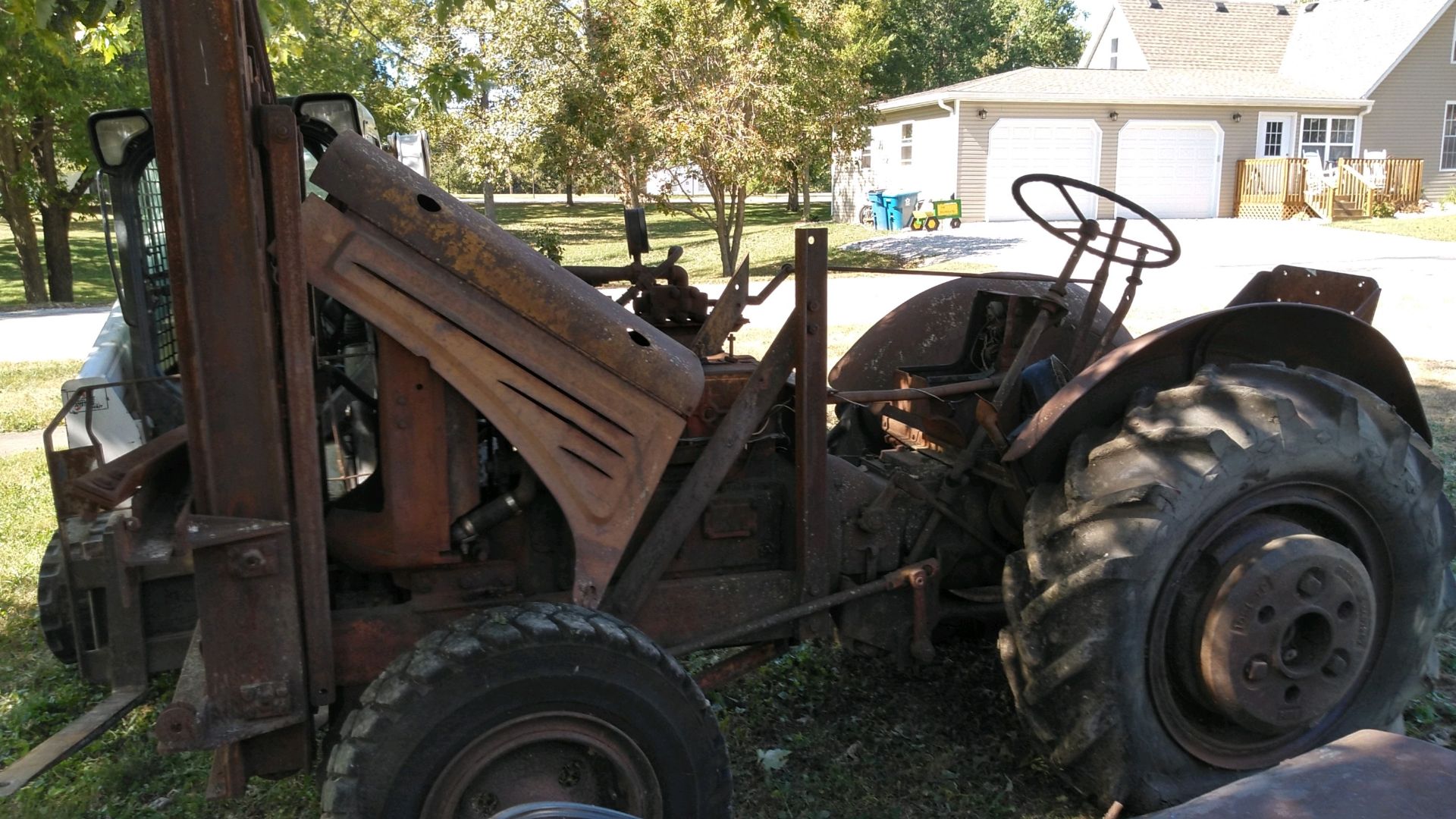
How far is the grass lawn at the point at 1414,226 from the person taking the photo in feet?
73.2

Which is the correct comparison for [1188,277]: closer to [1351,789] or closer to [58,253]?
[1351,789]

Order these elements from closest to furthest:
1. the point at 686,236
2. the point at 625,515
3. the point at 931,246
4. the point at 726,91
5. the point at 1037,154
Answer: the point at 625,515 < the point at 726,91 < the point at 931,246 < the point at 1037,154 < the point at 686,236

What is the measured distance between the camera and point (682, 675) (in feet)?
9.02

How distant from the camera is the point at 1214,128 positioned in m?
29.1

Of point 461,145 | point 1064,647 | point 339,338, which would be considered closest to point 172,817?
point 339,338

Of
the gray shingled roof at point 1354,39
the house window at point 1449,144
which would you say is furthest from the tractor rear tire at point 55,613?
the house window at point 1449,144

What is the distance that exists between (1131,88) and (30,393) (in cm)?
2600

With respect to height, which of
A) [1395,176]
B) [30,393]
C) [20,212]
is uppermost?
[1395,176]

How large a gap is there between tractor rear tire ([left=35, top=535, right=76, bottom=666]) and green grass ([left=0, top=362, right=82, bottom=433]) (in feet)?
16.7

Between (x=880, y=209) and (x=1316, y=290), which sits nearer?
(x=1316, y=290)

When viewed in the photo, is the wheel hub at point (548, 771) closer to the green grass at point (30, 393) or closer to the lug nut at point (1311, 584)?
the lug nut at point (1311, 584)

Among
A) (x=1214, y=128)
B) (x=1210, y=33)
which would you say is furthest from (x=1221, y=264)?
(x=1210, y=33)

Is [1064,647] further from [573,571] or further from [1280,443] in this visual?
[573,571]

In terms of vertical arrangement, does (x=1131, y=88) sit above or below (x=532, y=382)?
above
